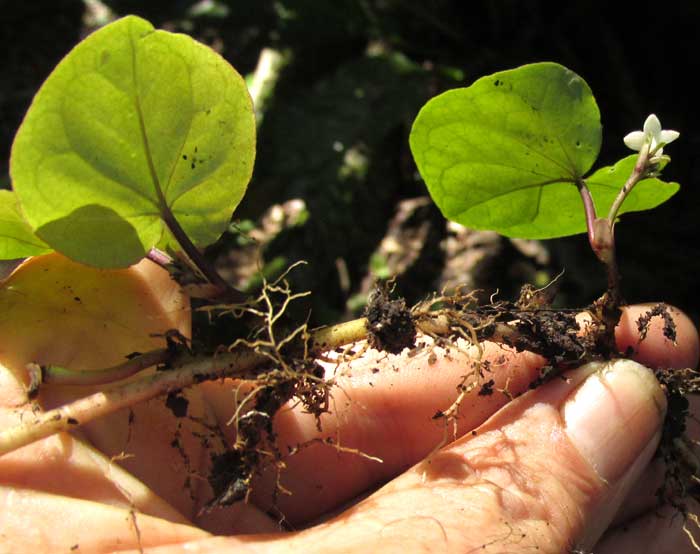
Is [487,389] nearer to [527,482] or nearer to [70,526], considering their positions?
[527,482]

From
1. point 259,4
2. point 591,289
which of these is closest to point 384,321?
point 591,289

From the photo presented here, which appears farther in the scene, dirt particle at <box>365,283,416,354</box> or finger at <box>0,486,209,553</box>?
dirt particle at <box>365,283,416,354</box>

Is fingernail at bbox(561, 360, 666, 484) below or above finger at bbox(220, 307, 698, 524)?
above

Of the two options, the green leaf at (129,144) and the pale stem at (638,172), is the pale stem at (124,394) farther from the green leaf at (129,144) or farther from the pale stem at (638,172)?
the pale stem at (638,172)

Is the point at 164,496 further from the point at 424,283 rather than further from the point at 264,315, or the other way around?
Result: the point at 424,283

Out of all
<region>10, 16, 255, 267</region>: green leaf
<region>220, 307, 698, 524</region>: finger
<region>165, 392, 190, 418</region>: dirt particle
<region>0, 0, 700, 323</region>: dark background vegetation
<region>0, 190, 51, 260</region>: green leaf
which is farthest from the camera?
<region>0, 0, 700, 323</region>: dark background vegetation

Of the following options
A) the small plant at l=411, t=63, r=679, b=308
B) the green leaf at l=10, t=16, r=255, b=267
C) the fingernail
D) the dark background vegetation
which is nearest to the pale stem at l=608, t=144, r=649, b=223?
the small plant at l=411, t=63, r=679, b=308

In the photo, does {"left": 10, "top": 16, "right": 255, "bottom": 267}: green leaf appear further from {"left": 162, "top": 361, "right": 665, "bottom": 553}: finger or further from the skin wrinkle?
the skin wrinkle
